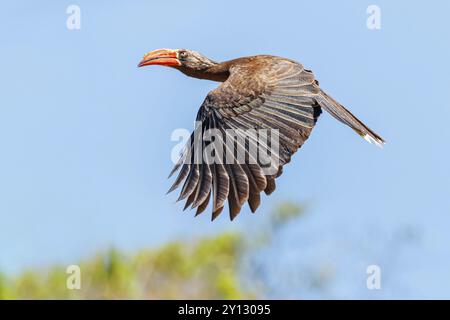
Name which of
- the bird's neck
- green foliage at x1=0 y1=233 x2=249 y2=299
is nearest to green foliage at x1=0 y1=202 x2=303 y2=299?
green foliage at x1=0 y1=233 x2=249 y2=299

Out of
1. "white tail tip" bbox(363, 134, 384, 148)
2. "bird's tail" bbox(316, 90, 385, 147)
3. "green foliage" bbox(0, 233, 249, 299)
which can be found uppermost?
"bird's tail" bbox(316, 90, 385, 147)

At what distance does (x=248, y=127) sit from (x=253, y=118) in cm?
19

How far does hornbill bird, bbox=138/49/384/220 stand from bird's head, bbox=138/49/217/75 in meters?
0.46

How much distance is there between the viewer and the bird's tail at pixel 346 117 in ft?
49.2

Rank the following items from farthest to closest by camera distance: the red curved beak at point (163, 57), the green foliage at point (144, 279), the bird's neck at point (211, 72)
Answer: the green foliage at point (144, 279)
the red curved beak at point (163, 57)
the bird's neck at point (211, 72)

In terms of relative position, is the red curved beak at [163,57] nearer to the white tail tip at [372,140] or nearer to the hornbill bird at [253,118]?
the hornbill bird at [253,118]

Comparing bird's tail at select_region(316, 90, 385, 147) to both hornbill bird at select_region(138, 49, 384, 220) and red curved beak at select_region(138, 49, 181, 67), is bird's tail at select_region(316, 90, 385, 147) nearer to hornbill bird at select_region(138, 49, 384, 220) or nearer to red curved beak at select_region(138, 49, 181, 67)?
hornbill bird at select_region(138, 49, 384, 220)

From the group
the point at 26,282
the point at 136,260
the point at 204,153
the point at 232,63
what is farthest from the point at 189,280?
the point at 204,153

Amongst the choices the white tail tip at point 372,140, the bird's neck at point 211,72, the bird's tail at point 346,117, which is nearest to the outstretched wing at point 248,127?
the bird's tail at point 346,117

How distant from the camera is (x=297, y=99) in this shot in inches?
576

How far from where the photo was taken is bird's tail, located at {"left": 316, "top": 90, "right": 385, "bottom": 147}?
15.0 metres

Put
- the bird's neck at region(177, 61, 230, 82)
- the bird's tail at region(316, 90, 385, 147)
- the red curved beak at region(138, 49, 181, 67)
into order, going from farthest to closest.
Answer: the red curved beak at region(138, 49, 181, 67) < the bird's neck at region(177, 61, 230, 82) < the bird's tail at region(316, 90, 385, 147)

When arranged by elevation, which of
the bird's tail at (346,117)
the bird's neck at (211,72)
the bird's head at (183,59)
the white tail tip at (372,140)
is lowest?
the white tail tip at (372,140)
